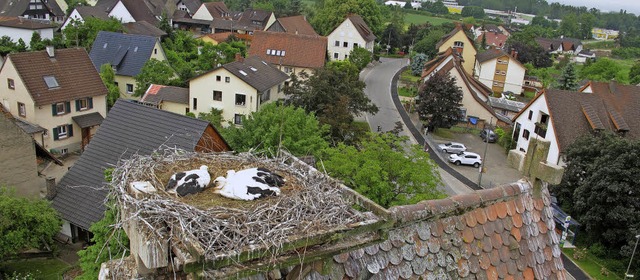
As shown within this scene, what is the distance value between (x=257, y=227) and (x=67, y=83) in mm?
32095

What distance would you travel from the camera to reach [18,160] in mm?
22797

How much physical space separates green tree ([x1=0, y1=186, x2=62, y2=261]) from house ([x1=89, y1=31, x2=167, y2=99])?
2461 centimetres

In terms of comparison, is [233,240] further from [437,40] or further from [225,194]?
[437,40]

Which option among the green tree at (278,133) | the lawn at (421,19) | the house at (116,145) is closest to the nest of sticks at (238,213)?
the house at (116,145)

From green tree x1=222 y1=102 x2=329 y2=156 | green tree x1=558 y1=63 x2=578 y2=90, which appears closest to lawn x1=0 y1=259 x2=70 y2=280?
green tree x1=222 y1=102 x2=329 y2=156

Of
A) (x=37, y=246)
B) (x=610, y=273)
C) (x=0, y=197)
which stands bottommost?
(x=610, y=273)

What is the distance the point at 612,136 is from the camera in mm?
29906

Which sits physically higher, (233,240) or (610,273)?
(233,240)

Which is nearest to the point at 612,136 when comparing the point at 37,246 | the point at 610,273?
the point at 610,273

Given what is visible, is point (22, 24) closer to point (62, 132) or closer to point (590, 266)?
point (62, 132)

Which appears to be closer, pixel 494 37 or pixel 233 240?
pixel 233 240

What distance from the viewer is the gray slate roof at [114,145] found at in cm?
1897

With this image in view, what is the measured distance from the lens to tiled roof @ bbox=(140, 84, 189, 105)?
3762 cm

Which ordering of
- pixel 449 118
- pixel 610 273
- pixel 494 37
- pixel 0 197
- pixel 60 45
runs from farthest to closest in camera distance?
1. pixel 494 37
2. pixel 60 45
3. pixel 449 118
4. pixel 610 273
5. pixel 0 197
